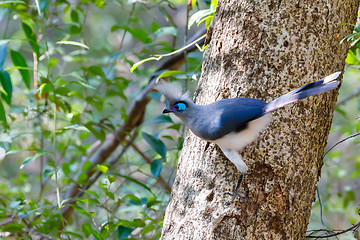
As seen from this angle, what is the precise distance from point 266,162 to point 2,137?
1677mm

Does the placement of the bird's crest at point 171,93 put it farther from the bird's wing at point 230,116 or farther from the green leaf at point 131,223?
the green leaf at point 131,223

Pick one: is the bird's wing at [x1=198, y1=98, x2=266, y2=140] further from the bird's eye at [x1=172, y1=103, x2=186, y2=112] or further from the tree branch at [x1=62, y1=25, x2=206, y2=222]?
the tree branch at [x1=62, y1=25, x2=206, y2=222]

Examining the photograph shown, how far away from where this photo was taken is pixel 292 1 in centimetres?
173

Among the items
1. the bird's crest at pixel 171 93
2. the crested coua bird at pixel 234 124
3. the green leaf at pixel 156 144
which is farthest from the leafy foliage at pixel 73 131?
the crested coua bird at pixel 234 124

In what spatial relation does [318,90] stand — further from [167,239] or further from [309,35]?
[167,239]

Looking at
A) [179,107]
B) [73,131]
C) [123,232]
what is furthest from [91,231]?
[73,131]

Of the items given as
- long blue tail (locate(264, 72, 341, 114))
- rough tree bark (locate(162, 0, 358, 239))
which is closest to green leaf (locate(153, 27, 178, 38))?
rough tree bark (locate(162, 0, 358, 239))

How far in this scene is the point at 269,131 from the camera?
66.1 inches

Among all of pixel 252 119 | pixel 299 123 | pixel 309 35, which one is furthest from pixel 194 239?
pixel 309 35

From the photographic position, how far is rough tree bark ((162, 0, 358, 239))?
5.31 feet

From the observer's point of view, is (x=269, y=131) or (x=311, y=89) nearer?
(x=311, y=89)

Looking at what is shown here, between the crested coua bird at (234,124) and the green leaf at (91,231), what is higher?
the crested coua bird at (234,124)

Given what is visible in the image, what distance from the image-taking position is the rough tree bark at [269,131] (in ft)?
5.31

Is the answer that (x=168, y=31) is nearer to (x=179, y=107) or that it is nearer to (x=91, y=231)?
(x=179, y=107)
